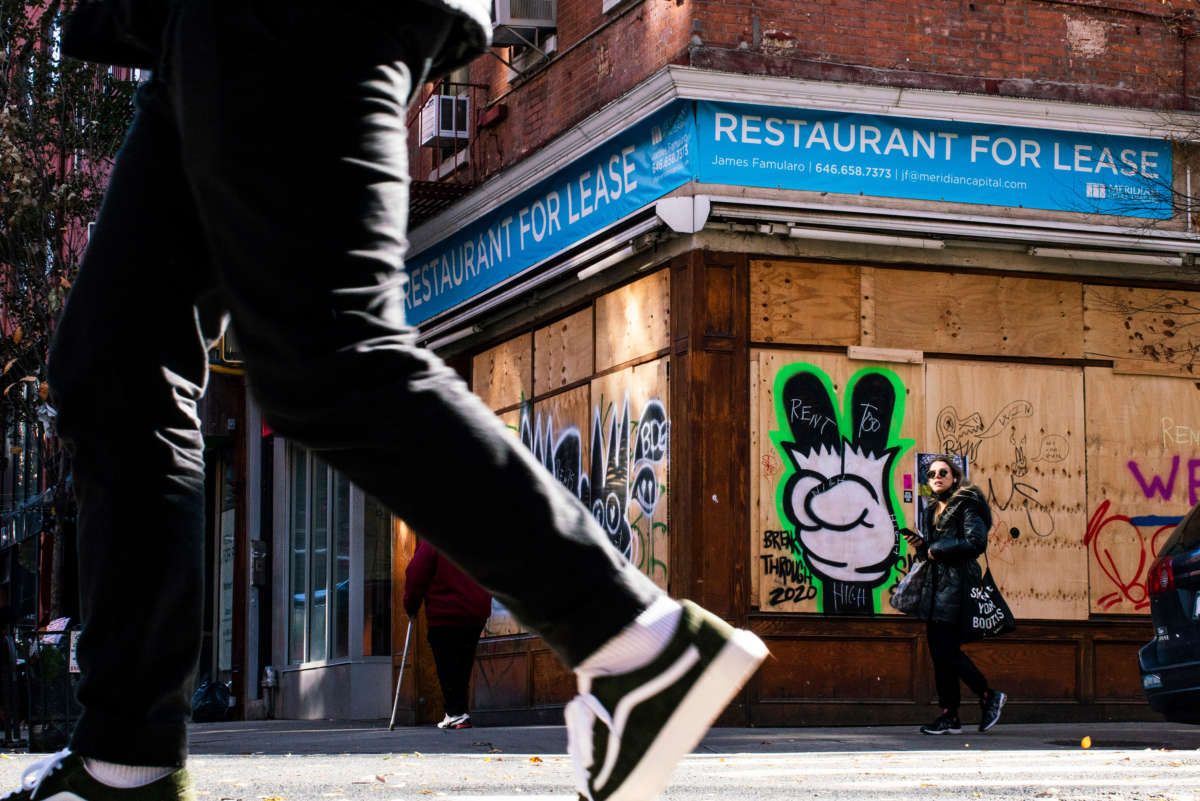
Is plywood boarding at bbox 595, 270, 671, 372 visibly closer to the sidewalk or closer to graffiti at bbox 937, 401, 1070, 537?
graffiti at bbox 937, 401, 1070, 537

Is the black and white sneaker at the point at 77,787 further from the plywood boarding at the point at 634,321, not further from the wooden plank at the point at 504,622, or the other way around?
the wooden plank at the point at 504,622

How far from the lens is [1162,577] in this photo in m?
10.0

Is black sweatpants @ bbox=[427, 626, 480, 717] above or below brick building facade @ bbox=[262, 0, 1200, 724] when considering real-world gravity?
below

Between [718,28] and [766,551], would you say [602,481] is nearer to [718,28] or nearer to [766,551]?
[766,551]

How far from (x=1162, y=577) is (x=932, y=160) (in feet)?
17.5

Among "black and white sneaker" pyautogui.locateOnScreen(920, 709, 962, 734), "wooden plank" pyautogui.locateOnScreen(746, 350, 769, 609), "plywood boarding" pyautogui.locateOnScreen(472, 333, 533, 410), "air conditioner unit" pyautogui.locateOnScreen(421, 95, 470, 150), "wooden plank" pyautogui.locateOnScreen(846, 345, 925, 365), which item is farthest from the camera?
"air conditioner unit" pyautogui.locateOnScreen(421, 95, 470, 150)

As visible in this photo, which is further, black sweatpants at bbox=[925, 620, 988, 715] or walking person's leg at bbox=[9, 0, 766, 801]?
black sweatpants at bbox=[925, 620, 988, 715]

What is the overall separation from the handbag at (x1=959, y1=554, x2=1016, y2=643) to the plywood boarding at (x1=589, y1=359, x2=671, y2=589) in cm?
297

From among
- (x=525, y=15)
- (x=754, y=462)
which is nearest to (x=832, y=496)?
(x=754, y=462)

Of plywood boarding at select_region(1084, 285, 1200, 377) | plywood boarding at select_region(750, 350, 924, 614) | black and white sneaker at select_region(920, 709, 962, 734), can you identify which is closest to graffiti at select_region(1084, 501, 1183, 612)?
plywood boarding at select_region(1084, 285, 1200, 377)

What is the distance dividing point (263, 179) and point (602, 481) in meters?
13.4

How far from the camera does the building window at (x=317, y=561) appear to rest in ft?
67.9

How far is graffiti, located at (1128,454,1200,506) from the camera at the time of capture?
1493 centimetres

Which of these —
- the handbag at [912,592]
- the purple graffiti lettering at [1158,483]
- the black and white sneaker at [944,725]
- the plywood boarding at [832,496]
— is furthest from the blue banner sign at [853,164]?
the black and white sneaker at [944,725]
